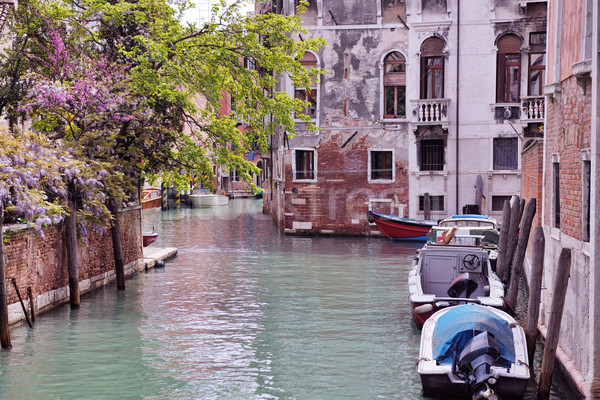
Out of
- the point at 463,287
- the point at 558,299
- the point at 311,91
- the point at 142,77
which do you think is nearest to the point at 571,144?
the point at 558,299

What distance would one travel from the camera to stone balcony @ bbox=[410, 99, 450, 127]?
27.1 m

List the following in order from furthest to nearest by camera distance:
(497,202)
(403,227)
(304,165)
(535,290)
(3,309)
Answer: (304,165) < (497,202) < (403,227) < (3,309) < (535,290)

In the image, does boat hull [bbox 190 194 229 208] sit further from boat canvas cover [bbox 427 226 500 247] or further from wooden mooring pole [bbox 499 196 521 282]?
wooden mooring pole [bbox 499 196 521 282]

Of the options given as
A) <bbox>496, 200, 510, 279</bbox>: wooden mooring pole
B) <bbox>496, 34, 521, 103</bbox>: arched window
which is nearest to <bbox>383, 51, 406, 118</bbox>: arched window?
<bbox>496, 34, 521, 103</bbox>: arched window

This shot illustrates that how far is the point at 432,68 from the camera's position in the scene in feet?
91.0

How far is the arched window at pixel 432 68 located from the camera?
27594mm

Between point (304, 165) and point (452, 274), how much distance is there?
15749 mm

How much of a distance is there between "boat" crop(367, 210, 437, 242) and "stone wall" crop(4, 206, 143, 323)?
1043cm

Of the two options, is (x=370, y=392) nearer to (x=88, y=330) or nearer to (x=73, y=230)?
(x=88, y=330)

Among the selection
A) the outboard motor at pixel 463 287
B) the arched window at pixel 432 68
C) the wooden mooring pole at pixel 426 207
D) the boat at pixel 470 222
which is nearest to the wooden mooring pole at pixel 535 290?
the outboard motor at pixel 463 287

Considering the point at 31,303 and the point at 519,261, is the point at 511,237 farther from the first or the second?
the point at 31,303

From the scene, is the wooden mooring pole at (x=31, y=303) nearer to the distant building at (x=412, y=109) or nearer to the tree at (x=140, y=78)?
the tree at (x=140, y=78)

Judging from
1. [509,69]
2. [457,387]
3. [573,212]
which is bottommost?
[457,387]

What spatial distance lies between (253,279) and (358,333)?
6164 mm
